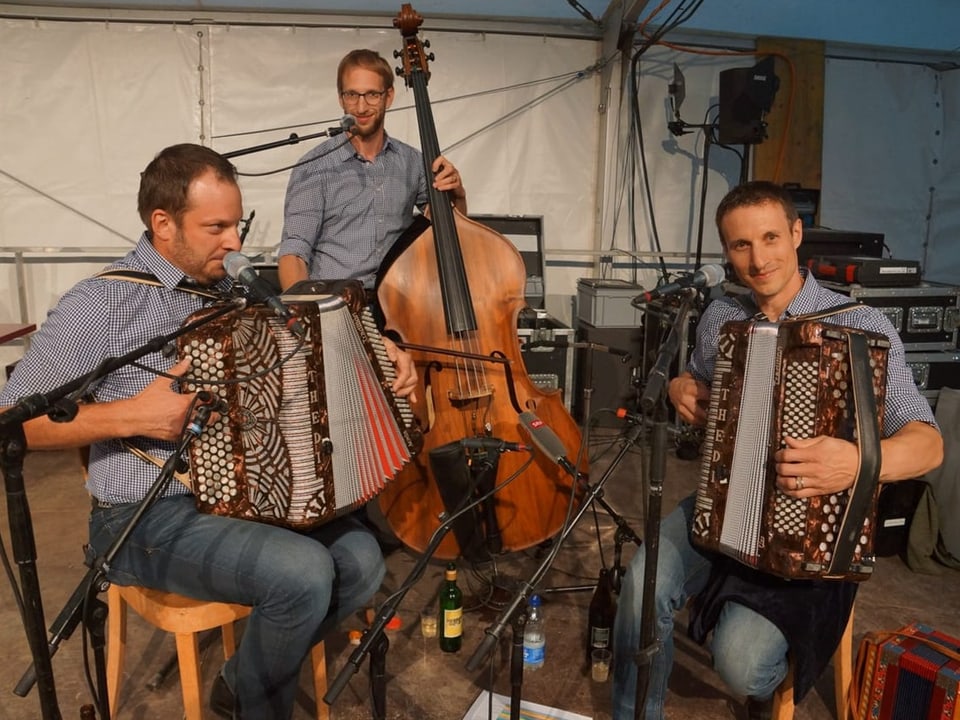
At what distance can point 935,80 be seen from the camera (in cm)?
503

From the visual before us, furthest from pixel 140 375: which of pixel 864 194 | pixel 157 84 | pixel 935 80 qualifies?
pixel 935 80

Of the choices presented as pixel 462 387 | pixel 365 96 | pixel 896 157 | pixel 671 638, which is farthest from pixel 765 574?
pixel 896 157

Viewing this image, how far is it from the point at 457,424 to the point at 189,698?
110cm

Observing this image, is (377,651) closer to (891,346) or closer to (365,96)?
(891,346)

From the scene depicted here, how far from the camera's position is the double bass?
236 cm

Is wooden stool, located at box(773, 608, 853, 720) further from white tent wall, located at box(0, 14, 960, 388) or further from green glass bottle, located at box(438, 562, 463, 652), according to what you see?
white tent wall, located at box(0, 14, 960, 388)

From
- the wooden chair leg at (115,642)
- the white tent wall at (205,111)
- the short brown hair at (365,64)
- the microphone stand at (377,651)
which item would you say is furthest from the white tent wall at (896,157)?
the wooden chair leg at (115,642)

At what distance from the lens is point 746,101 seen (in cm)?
421

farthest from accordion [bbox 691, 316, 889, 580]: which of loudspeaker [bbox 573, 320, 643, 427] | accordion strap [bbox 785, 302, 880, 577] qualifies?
loudspeaker [bbox 573, 320, 643, 427]

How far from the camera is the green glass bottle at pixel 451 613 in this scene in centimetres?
233

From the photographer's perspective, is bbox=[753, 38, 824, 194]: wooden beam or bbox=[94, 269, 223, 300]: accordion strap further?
bbox=[753, 38, 824, 194]: wooden beam

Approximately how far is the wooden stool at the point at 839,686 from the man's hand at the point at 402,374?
3.85 feet

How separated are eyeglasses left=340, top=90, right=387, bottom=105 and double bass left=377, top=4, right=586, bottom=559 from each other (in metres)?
0.37

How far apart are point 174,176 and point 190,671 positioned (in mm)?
1179
